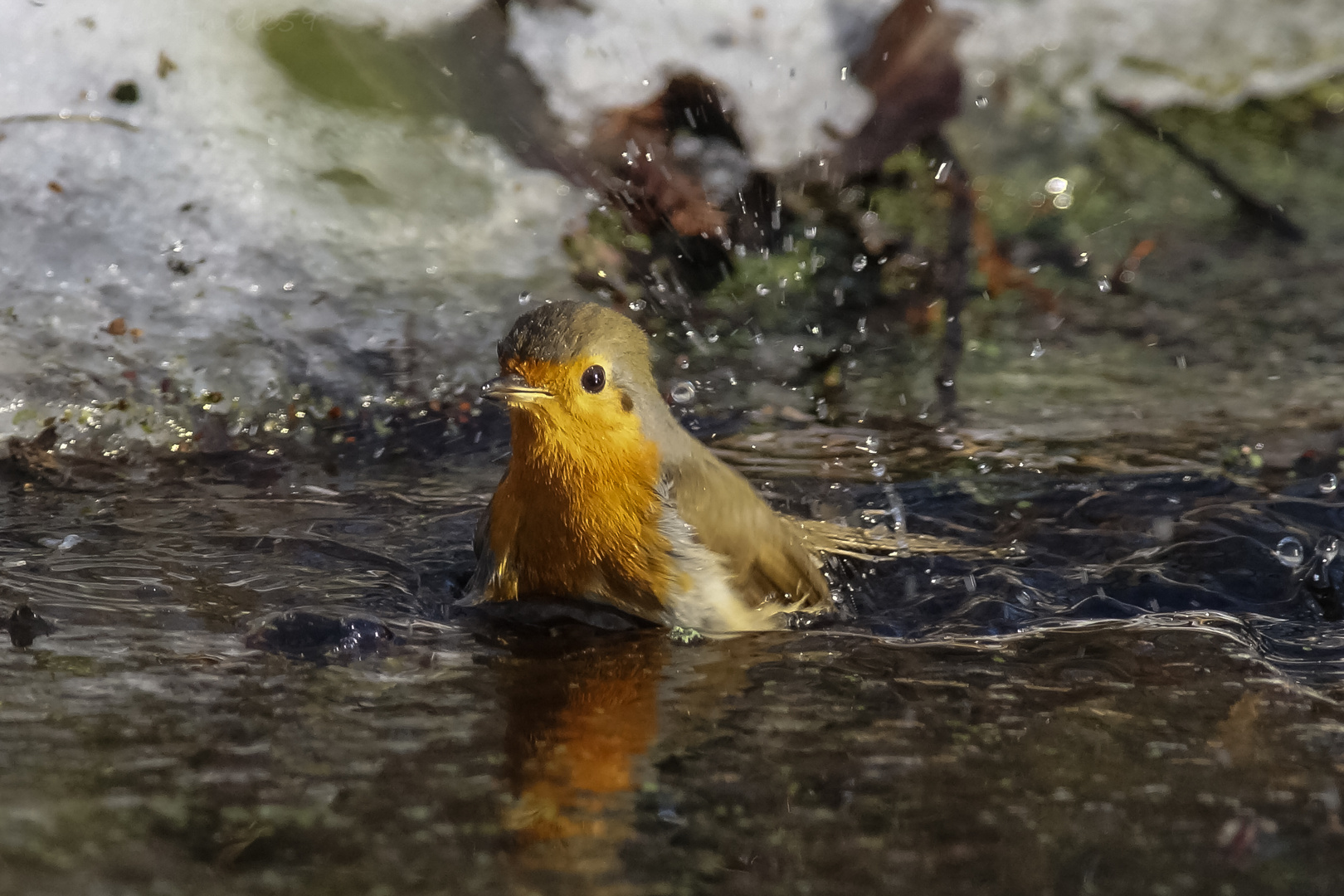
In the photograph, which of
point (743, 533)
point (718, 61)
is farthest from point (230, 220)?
point (743, 533)

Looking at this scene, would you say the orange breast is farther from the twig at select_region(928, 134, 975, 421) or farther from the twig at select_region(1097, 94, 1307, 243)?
the twig at select_region(1097, 94, 1307, 243)

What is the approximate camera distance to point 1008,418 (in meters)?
5.39

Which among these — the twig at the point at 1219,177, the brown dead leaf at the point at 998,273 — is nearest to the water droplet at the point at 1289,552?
the brown dead leaf at the point at 998,273

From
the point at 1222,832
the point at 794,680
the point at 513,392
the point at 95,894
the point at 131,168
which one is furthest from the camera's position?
the point at 131,168

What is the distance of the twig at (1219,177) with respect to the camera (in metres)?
6.56

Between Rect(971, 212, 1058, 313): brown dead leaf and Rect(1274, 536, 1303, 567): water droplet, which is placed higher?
Rect(971, 212, 1058, 313): brown dead leaf

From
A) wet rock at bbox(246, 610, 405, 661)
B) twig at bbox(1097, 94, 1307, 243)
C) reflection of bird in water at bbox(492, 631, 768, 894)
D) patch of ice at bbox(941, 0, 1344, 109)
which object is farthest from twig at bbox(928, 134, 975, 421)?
wet rock at bbox(246, 610, 405, 661)

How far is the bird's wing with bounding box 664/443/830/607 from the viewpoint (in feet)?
11.3

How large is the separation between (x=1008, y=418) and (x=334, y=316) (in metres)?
2.60

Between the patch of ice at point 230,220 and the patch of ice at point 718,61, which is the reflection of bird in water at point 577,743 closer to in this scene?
the patch of ice at point 230,220

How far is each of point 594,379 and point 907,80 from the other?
12.0ft

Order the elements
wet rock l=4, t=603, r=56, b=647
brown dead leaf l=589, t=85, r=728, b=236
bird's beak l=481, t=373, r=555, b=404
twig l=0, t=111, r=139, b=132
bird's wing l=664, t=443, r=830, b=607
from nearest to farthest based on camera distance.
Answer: wet rock l=4, t=603, r=56, b=647 → bird's beak l=481, t=373, r=555, b=404 → bird's wing l=664, t=443, r=830, b=607 → twig l=0, t=111, r=139, b=132 → brown dead leaf l=589, t=85, r=728, b=236

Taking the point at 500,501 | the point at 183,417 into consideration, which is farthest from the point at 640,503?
the point at 183,417

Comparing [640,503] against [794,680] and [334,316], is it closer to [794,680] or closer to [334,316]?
[794,680]
